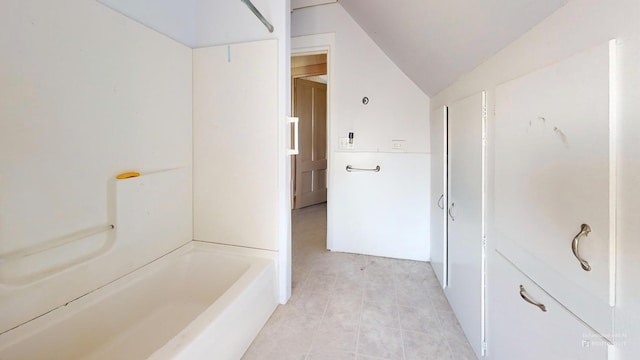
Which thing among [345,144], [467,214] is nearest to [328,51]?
[345,144]

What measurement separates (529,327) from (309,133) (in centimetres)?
425

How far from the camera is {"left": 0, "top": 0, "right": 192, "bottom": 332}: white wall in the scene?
0.97 m

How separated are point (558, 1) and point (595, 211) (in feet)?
2.03

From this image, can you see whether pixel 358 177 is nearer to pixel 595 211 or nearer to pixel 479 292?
pixel 479 292

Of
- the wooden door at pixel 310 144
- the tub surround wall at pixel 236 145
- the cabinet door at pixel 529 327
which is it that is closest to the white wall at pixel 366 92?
the tub surround wall at pixel 236 145

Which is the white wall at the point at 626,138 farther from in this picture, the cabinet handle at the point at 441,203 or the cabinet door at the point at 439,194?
the cabinet handle at the point at 441,203

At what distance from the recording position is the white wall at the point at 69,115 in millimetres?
966

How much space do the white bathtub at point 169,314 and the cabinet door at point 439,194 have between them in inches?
53.8

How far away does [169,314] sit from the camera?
1547mm

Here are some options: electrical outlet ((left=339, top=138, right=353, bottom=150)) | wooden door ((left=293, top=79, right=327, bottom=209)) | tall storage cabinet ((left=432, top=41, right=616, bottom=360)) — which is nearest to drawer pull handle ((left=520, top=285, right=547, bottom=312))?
tall storage cabinet ((left=432, top=41, right=616, bottom=360))

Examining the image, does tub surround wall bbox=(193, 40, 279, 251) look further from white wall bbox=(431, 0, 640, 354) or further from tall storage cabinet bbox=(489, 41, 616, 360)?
white wall bbox=(431, 0, 640, 354)

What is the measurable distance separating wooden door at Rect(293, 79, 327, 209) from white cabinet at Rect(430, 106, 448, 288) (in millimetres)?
2639

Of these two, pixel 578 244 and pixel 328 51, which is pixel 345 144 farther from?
pixel 578 244

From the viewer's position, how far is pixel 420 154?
8.19 ft
